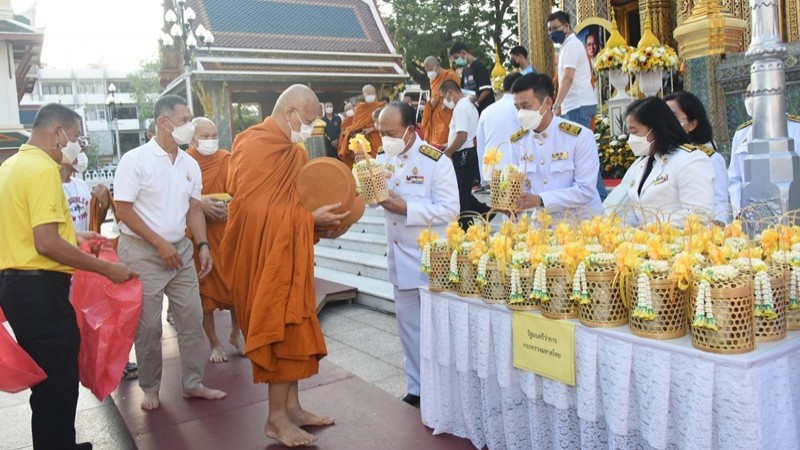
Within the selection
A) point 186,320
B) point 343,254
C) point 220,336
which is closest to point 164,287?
point 186,320

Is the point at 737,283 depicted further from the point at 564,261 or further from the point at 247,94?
the point at 247,94

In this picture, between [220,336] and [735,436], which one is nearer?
[735,436]

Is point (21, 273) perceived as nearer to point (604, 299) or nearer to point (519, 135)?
point (604, 299)

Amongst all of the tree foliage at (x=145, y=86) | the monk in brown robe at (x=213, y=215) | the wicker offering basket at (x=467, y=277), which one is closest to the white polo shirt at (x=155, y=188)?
the monk in brown robe at (x=213, y=215)

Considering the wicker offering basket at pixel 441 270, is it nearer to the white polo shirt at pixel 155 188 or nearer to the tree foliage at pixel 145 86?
the white polo shirt at pixel 155 188

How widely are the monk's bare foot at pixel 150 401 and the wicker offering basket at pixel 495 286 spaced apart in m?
2.48

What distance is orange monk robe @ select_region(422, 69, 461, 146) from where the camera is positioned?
8.38 meters

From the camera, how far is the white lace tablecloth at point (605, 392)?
77.5 inches

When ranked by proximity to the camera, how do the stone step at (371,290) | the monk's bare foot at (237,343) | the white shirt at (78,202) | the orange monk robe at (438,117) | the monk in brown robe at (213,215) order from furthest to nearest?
the orange monk robe at (438,117) < the stone step at (371,290) < the monk's bare foot at (237,343) < the monk in brown robe at (213,215) < the white shirt at (78,202)

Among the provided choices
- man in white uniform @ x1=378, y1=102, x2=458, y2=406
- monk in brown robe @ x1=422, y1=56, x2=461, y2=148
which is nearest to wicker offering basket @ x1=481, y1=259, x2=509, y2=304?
man in white uniform @ x1=378, y1=102, x2=458, y2=406

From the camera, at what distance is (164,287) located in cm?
409

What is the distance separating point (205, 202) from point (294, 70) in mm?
15409

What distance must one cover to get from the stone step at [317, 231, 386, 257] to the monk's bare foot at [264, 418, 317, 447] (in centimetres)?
465

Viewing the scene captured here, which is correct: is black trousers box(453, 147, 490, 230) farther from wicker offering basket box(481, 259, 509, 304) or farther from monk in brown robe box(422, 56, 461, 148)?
wicker offering basket box(481, 259, 509, 304)
